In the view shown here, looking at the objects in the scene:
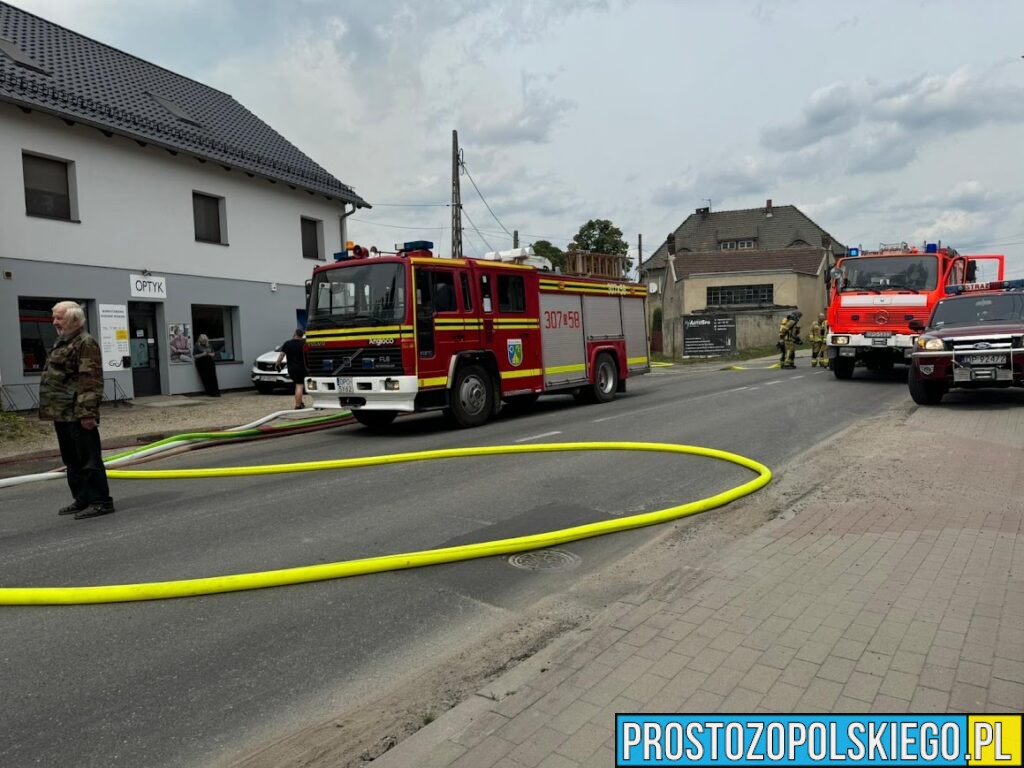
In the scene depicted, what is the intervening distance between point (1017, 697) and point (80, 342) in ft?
22.1

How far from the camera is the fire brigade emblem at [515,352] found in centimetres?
1262

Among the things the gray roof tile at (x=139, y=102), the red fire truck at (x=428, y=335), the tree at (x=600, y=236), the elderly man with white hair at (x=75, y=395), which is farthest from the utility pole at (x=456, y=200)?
the tree at (x=600, y=236)

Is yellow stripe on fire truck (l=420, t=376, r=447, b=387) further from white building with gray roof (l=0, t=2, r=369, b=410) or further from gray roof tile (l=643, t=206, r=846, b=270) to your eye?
gray roof tile (l=643, t=206, r=846, b=270)

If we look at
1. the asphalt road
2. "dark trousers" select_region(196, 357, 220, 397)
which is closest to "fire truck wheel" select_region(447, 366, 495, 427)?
the asphalt road

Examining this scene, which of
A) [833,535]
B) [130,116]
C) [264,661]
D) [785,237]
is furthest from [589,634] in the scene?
[785,237]

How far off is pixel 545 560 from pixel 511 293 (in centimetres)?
813

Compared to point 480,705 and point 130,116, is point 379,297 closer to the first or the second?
point 480,705

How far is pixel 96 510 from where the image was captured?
255 inches

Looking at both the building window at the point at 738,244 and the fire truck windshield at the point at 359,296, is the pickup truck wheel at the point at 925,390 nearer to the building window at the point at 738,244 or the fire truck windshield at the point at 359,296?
the fire truck windshield at the point at 359,296

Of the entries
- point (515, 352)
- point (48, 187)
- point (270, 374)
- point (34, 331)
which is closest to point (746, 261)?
point (270, 374)

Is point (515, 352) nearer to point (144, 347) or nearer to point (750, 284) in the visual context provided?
point (144, 347)

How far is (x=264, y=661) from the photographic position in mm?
3574

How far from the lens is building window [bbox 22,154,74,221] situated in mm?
15242

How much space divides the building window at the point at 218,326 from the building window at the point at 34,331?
3796 mm
